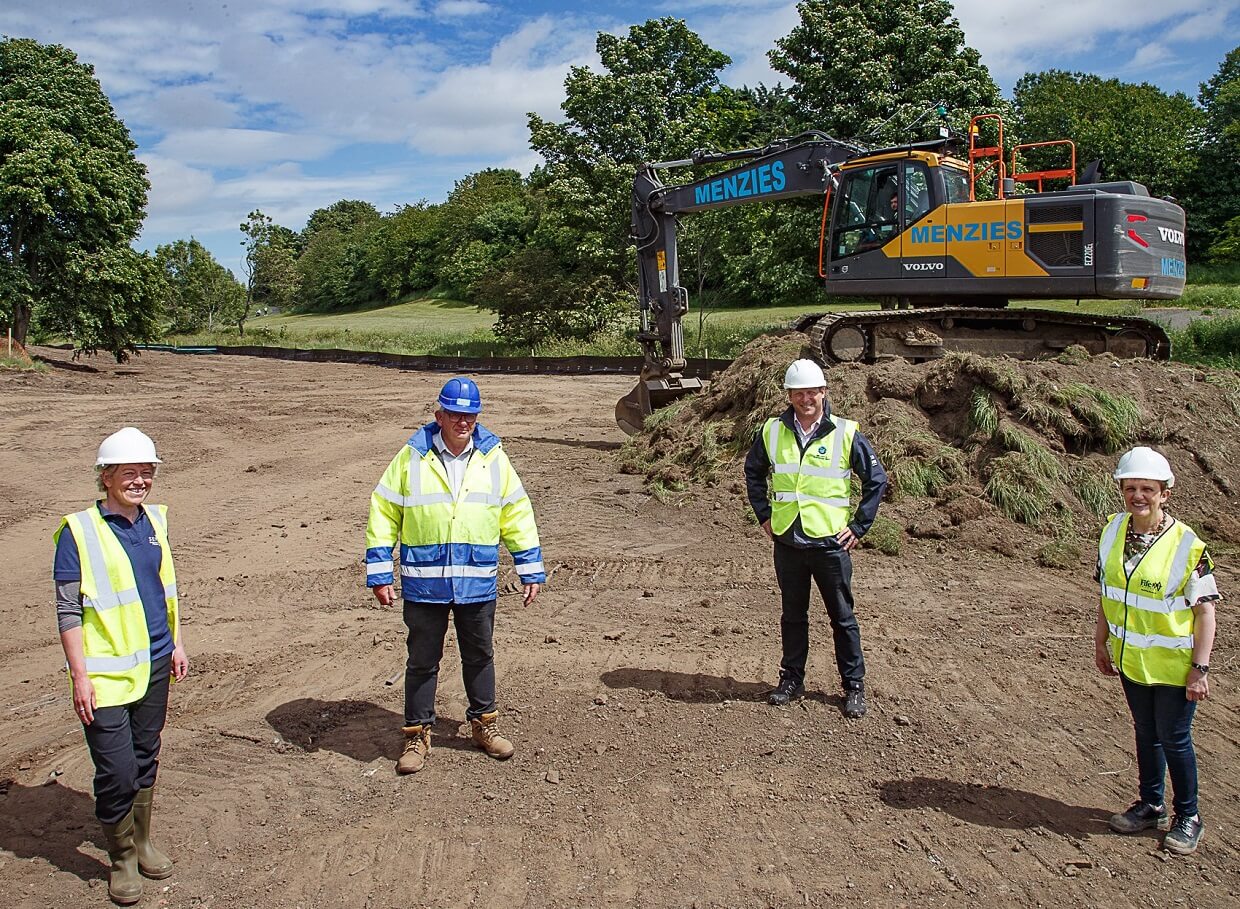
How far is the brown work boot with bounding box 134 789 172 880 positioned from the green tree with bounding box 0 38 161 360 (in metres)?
27.2

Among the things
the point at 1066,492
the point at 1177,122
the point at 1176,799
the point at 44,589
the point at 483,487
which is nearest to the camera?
the point at 1176,799

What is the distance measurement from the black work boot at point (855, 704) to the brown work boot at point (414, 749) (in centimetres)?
231

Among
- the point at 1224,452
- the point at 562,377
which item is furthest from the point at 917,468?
the point at 562,377

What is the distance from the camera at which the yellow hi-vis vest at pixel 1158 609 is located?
4258mm

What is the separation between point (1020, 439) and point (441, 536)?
22.5 ft

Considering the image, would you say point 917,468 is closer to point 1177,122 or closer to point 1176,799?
point 1176,799

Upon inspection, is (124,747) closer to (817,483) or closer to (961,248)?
(817,483)

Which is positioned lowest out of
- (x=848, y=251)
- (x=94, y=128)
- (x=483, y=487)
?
(x=483, y=487)

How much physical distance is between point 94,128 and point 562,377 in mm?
14988

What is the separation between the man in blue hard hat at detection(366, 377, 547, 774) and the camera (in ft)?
17.0

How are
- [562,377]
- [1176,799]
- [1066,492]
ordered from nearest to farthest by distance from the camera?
[1176,799] → [1066,492] → [562,377]

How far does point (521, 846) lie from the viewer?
183 inches

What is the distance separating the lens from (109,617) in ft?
13.9

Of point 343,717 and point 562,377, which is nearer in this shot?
point 343,717
